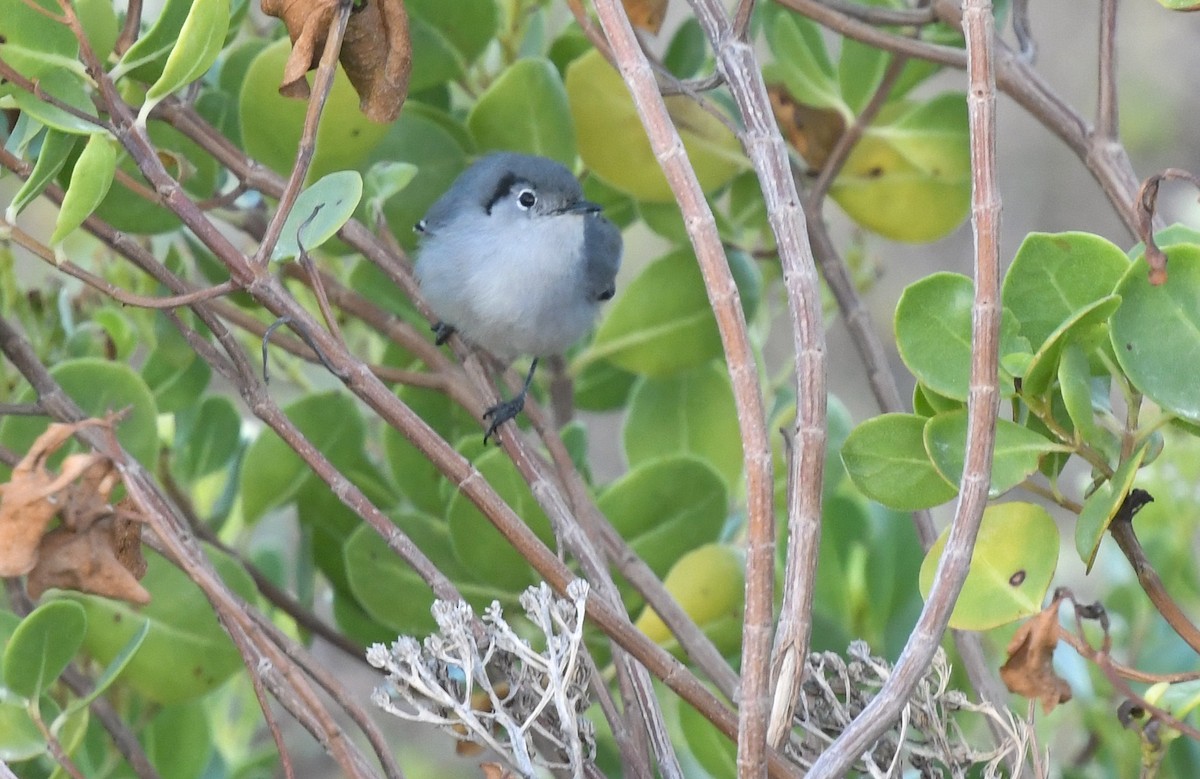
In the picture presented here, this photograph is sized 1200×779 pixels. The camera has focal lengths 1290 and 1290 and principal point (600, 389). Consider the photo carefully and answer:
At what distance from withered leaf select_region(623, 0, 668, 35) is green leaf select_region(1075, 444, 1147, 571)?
0.85 m

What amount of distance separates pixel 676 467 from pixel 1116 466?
0.55 meters

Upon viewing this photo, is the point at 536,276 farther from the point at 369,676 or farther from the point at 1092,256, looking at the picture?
the point at 369,676

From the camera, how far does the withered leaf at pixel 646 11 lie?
155 centimetres

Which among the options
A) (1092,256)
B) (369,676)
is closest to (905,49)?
(1092,256)

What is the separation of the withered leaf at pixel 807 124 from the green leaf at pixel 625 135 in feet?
0.36

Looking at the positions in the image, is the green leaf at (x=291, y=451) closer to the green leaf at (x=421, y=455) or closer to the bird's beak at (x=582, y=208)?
the green leaf at (x=421, y=455)

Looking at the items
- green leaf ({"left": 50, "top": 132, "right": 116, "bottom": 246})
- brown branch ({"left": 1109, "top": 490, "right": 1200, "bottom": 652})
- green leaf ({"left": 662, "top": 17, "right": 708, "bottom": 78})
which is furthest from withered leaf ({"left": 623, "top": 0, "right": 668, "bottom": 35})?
brown branch ({"left": 1109, "top": 490, "right": 1200, "bottom": 652})

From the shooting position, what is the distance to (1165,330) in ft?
3.03

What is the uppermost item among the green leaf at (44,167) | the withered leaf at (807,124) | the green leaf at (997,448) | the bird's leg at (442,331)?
the green leaf at (44,167)

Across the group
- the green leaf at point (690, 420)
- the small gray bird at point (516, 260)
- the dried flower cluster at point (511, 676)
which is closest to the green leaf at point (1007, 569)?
the dried flower cluster at point (511, 676)

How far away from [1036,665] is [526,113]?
0.96m

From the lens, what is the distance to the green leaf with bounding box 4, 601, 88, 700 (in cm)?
103

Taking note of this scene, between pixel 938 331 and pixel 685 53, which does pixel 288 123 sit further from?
pixel 938 331

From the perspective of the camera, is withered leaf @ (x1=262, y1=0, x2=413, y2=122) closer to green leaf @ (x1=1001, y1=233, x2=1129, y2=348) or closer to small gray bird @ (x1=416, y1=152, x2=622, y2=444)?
green leaf @ (x1=1001, y1=233, x2=1129, y2=348)
